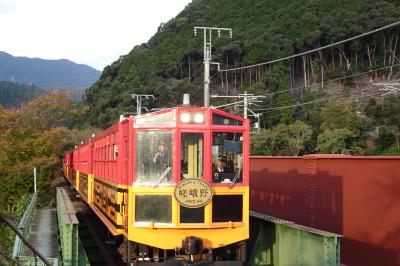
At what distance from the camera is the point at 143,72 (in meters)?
80.9

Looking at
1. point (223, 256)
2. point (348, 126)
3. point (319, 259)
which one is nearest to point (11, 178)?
point (223, 256)

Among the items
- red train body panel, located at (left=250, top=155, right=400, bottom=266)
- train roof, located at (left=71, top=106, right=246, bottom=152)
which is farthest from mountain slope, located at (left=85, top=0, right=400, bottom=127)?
train roof, located at (left=71, top=106, right=246, bottom=152)

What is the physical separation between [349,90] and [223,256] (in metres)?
64.5

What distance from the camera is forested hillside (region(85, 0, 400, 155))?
6656cm

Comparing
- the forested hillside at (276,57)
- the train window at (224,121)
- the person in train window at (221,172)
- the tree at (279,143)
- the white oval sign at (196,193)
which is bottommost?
the white oval sign at (196,193)

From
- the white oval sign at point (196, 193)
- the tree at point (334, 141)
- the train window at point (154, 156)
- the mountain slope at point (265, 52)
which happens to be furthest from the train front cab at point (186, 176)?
the mountain slope at point (265, 52)

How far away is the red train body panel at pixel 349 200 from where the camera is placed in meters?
9.18

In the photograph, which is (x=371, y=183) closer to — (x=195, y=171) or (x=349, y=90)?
(x=195, y=171)

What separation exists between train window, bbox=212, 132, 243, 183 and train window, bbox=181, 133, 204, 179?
0.20 meters

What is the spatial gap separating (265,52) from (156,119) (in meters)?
66.1

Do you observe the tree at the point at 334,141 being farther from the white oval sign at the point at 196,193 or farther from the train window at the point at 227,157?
the white oval sign at the point at 196,193

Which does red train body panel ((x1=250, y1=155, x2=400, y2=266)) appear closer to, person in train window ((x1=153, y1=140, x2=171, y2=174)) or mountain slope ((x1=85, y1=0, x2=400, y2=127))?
person in train window ((x1=153, y1=140, x2=171, y2=174))

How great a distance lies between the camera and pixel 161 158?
847 centimetres

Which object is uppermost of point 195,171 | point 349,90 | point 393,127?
point 349,90
